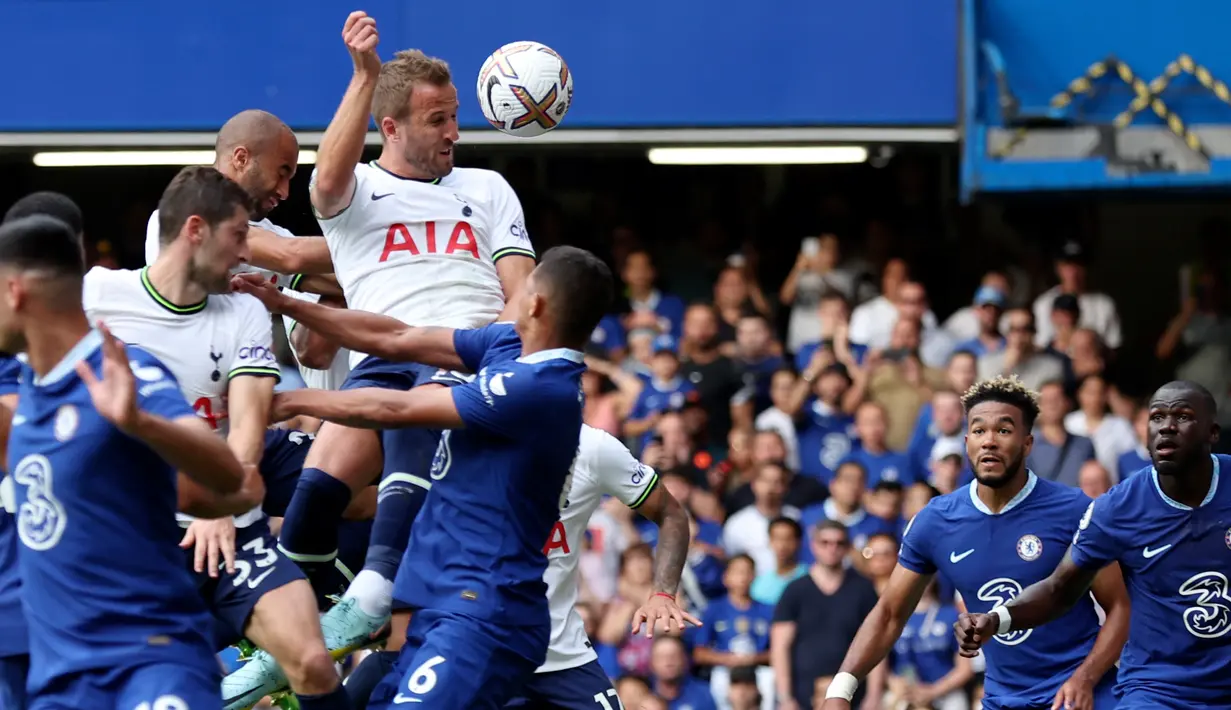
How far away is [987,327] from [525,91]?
679 centimetres

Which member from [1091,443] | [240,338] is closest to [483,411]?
[240,338]

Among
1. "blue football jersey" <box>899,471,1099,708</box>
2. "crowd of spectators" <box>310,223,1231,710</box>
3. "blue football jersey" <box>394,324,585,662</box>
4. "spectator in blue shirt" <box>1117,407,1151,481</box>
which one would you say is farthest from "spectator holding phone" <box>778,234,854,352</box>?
"blue football jersey" <box>394,324,585,662</box>

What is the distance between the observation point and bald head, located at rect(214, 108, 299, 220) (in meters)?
8.14

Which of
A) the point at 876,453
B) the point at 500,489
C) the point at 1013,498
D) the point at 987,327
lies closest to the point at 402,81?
the point at 500,489

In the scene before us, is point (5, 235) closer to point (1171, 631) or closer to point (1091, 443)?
point (1171, 631)

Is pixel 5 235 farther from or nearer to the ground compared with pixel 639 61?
nearer to the ground

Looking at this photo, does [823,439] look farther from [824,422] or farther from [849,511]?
[849,511]

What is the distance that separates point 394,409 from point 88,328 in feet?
4.50

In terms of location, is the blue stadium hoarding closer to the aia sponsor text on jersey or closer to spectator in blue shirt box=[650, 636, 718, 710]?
spectator in blue shirt box=[650, 636, 718, 710]

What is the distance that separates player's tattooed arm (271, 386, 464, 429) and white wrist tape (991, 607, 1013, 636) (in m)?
2.55

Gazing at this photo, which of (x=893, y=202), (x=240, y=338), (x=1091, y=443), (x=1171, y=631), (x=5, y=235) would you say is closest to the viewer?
(x=5, y=235)

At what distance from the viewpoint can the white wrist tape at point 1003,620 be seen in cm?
836

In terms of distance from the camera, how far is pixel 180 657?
623cm

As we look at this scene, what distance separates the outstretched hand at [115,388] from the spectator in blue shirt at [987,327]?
9448 mm
